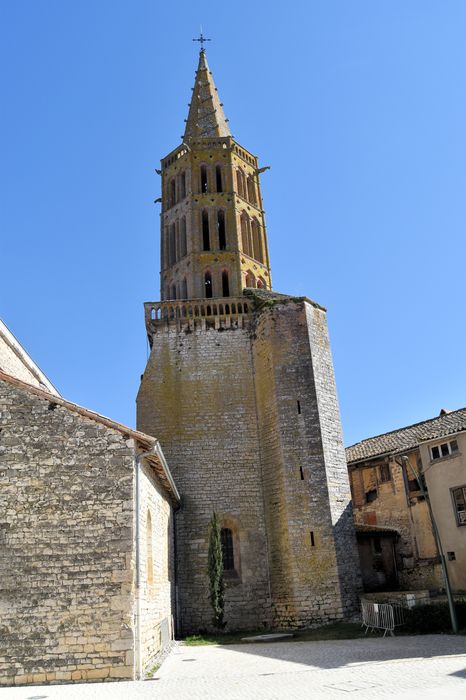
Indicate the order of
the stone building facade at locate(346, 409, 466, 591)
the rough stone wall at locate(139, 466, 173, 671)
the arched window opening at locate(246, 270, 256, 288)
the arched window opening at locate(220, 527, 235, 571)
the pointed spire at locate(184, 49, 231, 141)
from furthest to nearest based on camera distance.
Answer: the pointed spire at locate(184, 49, 231, 141) → the arched window opening at locate(246, 270, 256, 288) → the arched window opening at locate(220, 527, 235, 571) → the stone building facade at locate(346, 409, 466, 591) → the rough stone wall at locate(139, 466, 173, 671)

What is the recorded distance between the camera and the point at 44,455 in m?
12.3

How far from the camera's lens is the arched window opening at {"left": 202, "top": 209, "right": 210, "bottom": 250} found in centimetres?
2838

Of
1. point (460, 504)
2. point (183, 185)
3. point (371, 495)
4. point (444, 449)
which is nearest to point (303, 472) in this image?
point (444, 449)

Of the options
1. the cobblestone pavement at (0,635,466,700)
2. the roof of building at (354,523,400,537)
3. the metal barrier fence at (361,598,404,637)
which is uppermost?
the roof of building at (354,523,400,537)

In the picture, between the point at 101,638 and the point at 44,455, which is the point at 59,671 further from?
the point at 44,455

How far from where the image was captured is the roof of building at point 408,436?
821 inches

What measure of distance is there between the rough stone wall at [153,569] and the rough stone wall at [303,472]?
14.7 feet

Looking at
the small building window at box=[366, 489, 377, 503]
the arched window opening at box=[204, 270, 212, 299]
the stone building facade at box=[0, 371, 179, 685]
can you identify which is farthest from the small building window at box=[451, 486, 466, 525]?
the arched window opening at box=[204, 270, 212, 299]

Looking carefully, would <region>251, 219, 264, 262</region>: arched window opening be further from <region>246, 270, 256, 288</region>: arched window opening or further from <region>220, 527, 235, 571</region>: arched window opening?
<region>220, 527, 235, 571</region>: arched window opening

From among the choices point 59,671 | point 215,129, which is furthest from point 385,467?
point 215,129

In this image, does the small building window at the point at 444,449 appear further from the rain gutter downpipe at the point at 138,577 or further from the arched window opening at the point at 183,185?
the arched window opening at the point at 183,185

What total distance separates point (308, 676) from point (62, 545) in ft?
18.1

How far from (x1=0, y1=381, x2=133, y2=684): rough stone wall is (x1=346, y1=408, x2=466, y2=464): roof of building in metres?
13.1

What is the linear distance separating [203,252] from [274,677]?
67.8 feet
